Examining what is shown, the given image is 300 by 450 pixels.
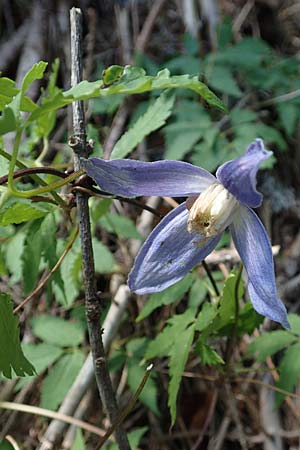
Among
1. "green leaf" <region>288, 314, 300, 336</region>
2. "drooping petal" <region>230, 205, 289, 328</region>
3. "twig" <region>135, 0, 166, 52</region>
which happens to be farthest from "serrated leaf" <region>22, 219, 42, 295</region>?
"twig" <region>135, 0, 166, 52</region>

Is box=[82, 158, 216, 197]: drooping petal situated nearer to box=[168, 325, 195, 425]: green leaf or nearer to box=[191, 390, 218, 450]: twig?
box=[168, 325, 195, 425]: green leaf

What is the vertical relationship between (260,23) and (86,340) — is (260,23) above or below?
above

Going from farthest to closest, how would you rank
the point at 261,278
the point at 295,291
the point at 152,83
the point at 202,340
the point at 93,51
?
1. the point at 93,51
2. the point at 295,291
3. the point at 202,340
4. the point at 261,278
5. the point at 152,83

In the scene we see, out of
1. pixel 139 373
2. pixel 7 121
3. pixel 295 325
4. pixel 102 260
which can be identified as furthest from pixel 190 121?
pixel 7 121

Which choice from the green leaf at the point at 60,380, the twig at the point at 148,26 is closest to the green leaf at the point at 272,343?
the green leaf at the point at 60,380

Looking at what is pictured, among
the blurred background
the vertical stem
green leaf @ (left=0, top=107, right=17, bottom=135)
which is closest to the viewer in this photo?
green leaf @ (left=0, top=107, right=17, bottom=135)

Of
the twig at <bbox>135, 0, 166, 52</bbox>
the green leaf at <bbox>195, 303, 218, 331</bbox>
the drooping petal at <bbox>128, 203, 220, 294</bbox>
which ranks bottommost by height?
the green leaf at <bbox>195, 303, 218, 331</bbox>

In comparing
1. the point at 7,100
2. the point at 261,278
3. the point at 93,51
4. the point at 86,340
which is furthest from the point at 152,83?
the point at 93,51

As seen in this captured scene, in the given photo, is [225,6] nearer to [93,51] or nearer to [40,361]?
[93,51]
